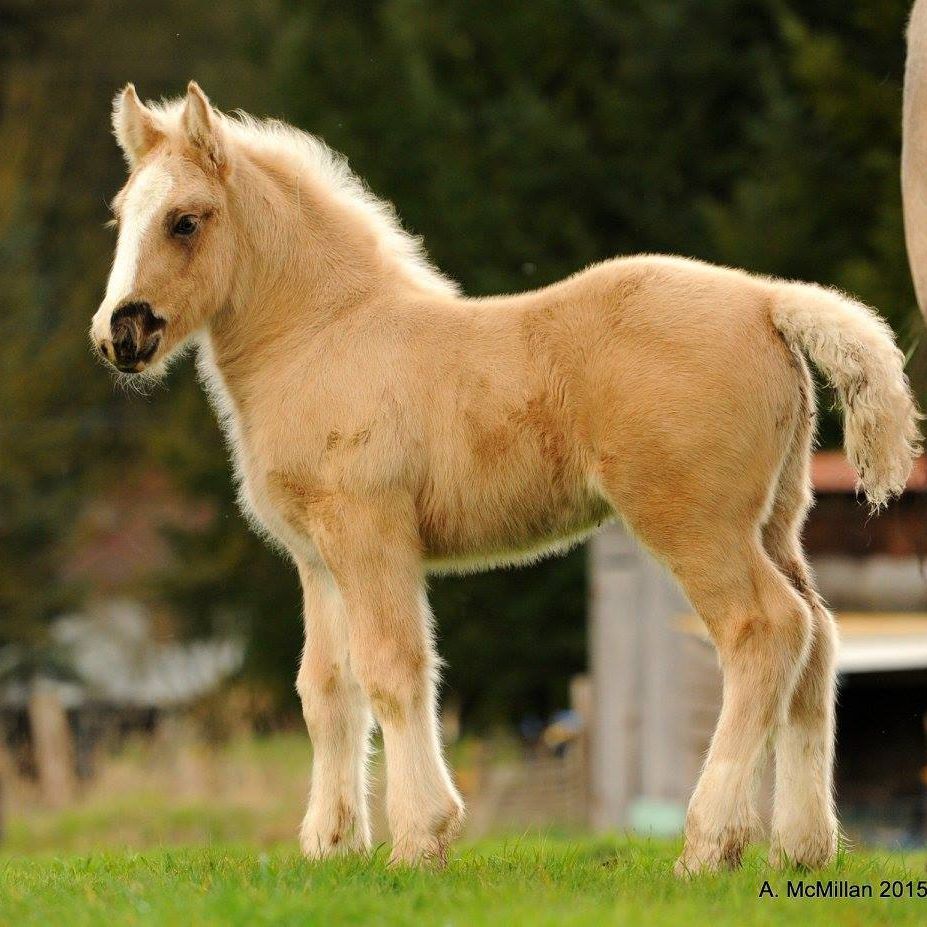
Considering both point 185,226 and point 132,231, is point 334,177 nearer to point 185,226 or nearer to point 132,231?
point 185,226

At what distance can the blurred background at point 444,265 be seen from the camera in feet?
48.9

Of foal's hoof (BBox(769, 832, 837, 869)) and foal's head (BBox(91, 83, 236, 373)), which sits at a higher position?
foal's head (BBox(91, 83, 236, 373))

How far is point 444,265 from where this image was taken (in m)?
17.7

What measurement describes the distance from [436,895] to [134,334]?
2.18 metres

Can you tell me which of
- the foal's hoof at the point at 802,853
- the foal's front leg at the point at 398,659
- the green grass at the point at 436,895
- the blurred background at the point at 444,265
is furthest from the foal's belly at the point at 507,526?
the blurred background at the point at 444,265

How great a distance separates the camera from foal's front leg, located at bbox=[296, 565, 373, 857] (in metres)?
5.65

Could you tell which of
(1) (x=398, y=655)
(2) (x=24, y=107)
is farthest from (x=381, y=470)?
(2) (x=24, y=107)

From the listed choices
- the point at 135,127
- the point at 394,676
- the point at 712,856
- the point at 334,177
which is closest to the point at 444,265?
the point at 334,177

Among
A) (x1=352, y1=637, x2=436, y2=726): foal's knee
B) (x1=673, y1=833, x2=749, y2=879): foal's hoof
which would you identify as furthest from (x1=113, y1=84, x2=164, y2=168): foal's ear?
(x1=673, y1=833, x2=749, y2=879): foal's hoof

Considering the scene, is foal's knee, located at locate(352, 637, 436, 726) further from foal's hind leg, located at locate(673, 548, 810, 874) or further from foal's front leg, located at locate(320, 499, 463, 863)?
→ foal's hind leg, located at locate(673, 548, 810, 874)

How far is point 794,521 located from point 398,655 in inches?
58.1

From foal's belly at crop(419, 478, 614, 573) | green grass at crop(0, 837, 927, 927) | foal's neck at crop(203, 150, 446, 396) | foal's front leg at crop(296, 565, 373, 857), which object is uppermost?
foal's neck at crop(203, 150, 446, 396)

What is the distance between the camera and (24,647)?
58.9ft

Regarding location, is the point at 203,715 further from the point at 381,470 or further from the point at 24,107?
the point at 381,470
